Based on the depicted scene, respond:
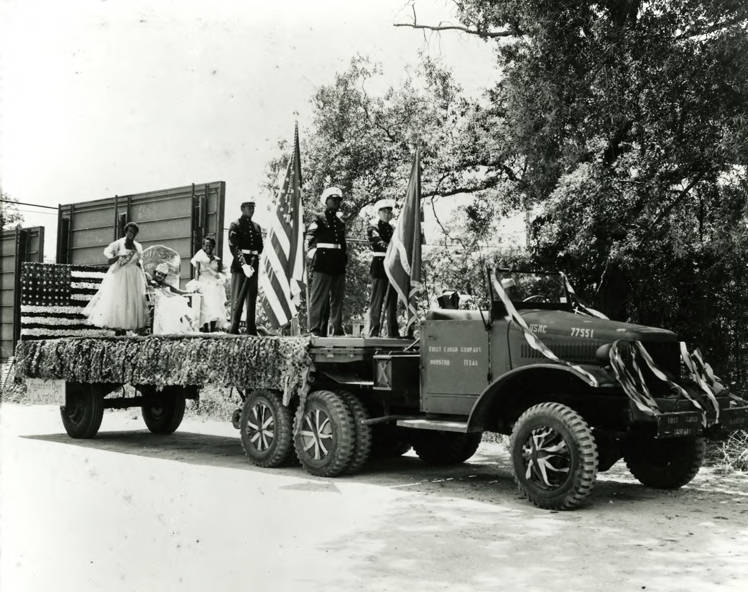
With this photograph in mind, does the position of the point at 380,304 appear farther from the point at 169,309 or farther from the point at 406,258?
the point at 169,309

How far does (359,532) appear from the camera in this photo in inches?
257

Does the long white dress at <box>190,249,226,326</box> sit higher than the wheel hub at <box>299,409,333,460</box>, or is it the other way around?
the long white dress at <box>190,249,226,326</box>

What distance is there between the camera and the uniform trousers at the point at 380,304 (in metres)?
11.1

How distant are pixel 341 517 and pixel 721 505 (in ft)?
11.4

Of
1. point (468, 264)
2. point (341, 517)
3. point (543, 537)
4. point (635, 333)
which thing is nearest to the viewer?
point (543, 537)

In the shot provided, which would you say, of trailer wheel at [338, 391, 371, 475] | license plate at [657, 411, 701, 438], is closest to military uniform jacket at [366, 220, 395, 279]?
trailer wheel at [338, 391, 371, 475]

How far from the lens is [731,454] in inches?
427

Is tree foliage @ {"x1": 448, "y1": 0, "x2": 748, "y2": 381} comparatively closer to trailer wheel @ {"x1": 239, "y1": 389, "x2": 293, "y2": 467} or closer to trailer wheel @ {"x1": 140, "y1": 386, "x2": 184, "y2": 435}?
trailer wheel @ {"x1": 239, "y1": 389, "x2": 293, "y2": 467}

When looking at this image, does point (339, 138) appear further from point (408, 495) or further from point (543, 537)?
point (543, 537)

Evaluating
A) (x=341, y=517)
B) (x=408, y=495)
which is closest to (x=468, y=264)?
(x=408, y=495)

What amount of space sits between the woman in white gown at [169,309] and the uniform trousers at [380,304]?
5.08 metres

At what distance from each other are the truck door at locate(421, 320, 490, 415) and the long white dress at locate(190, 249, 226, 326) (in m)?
7.25

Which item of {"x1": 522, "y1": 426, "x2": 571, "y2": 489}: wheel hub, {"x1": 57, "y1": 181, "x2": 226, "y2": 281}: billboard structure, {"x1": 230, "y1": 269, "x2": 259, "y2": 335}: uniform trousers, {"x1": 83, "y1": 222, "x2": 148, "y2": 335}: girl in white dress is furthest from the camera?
{"x1": 57, "y1": 181, "x2": 226, "y2": 281}: billboard structure

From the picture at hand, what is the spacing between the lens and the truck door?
8.36 meters
